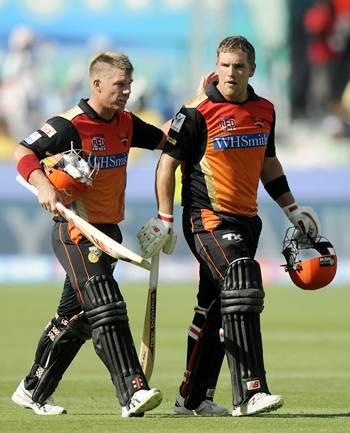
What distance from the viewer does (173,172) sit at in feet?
26.8

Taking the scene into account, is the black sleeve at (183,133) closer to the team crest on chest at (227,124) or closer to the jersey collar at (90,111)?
the team crest on chest at (227,124)

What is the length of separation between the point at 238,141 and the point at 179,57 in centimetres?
2959

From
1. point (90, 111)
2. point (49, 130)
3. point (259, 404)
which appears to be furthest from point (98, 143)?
point (259, 404)

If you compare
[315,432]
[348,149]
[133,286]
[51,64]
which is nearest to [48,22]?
[51,64]

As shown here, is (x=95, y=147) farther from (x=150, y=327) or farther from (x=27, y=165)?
(x=150, y=327)

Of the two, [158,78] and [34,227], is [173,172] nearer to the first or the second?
[34,227]

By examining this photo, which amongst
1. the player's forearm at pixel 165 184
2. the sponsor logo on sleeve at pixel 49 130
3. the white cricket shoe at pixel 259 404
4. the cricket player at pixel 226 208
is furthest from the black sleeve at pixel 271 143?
the white cricket shoe at pixel 259 404

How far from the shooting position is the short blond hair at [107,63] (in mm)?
7996

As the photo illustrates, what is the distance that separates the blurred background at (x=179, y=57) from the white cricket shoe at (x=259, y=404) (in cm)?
2623

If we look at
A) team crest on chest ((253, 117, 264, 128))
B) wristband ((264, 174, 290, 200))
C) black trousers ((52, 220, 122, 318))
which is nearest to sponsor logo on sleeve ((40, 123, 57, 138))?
black trousers ((52, 220, 122, 318))

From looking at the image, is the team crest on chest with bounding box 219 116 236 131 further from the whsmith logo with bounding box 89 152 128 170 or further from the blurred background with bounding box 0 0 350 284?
the blurred background with bounding box 0 0 350 284

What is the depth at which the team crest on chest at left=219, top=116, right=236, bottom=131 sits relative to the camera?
8102 mm

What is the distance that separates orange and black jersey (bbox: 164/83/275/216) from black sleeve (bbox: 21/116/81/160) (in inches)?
21.7

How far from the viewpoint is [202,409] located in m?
8.51
